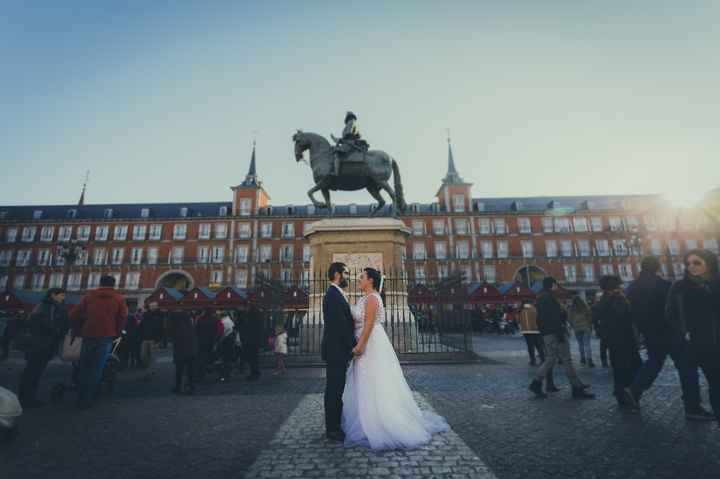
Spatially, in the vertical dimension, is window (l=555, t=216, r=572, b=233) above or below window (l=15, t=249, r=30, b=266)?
above

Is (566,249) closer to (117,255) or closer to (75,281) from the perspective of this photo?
(117,255)

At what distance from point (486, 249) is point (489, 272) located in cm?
292

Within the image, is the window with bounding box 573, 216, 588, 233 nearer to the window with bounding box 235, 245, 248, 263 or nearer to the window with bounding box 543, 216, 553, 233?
the window with bounding box 543, 216, 553, 233

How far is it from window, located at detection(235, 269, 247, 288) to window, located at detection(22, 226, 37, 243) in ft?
85.5

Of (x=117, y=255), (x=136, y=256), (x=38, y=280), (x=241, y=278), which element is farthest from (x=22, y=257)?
(x=241, y=278)

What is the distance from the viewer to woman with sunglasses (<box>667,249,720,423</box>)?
11.0ft

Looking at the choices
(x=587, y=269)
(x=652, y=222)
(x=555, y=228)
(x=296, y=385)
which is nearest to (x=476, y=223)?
(x=555, y=228)

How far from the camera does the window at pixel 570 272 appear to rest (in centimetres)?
4417

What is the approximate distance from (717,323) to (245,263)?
44724 mm

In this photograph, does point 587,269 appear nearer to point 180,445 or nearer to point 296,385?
point 296,385

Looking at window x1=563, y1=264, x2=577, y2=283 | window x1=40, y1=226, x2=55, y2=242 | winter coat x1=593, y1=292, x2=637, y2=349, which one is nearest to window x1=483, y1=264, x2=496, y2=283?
window x1=563, y1=264, x2=577, y2=283

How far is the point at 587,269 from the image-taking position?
44312 millimetres

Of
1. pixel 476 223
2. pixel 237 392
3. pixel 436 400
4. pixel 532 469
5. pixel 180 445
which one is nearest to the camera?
pixel 532 469

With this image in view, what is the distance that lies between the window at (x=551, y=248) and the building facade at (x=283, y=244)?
0.12 m
